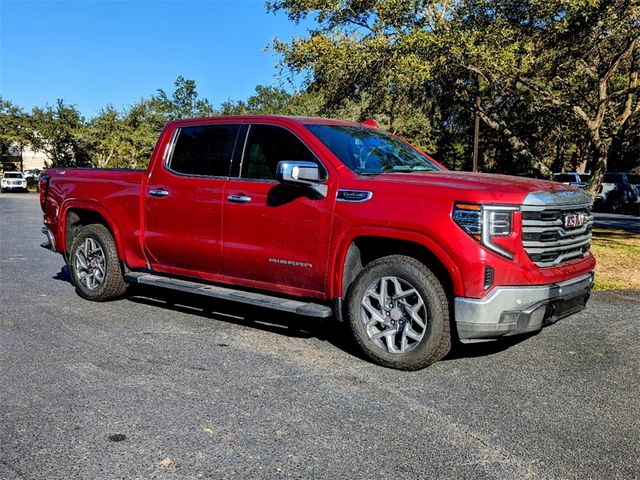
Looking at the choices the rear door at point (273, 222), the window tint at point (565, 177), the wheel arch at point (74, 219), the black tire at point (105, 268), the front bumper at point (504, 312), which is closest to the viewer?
the front bumper at point (504, 312)

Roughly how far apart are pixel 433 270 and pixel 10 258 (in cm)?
814

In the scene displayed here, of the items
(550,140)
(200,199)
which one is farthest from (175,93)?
(200,199)

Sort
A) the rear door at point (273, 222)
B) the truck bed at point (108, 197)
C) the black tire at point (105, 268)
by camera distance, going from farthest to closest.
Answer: the black tire at point (105, 268) < the truck bed at point (108, 197) < the rear door at point (273, 222)

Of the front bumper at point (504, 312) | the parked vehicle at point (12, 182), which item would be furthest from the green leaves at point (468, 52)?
A: the parked vehicle at point (12, 182)

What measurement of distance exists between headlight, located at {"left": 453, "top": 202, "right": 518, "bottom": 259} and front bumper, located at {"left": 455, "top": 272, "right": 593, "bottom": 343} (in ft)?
0.97

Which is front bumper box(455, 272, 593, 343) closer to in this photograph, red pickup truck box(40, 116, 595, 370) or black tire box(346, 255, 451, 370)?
red pickup truck box(40, 116, 595, 370)

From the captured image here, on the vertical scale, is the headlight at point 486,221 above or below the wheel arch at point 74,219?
above

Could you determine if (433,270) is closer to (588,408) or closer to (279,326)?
(588,408)

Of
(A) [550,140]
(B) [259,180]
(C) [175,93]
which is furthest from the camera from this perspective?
(C) [175,93]

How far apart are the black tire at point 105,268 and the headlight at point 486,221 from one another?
13.0 ft

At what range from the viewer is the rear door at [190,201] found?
19.5 ft

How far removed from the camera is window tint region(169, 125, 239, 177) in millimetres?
6059

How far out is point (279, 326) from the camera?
20.2 feet

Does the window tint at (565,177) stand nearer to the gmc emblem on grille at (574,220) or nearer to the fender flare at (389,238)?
the gmc emblem on grille at (574,220)
